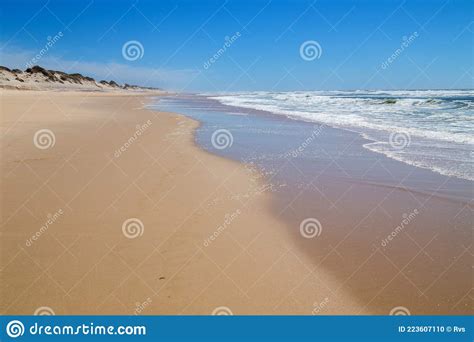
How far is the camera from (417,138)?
1090 centimetres

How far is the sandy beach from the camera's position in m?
2.95

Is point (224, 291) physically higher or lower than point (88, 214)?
higher

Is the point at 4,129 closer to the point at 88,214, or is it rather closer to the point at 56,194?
the point at 56,194

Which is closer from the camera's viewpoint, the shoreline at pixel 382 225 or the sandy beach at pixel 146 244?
the sandy beach at pixel 146 244

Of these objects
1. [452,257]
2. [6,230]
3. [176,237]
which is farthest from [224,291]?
[6,230]

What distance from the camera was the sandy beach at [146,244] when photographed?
295cm

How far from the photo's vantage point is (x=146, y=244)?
3777mm

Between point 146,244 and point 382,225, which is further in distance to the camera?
point 382,225

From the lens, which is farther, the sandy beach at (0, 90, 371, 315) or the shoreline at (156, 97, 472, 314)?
the shoreline at (156, 97, 472, 314)

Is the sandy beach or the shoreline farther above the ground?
the shoreline

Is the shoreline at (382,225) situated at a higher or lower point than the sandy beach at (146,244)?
higher

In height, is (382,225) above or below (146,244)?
above
